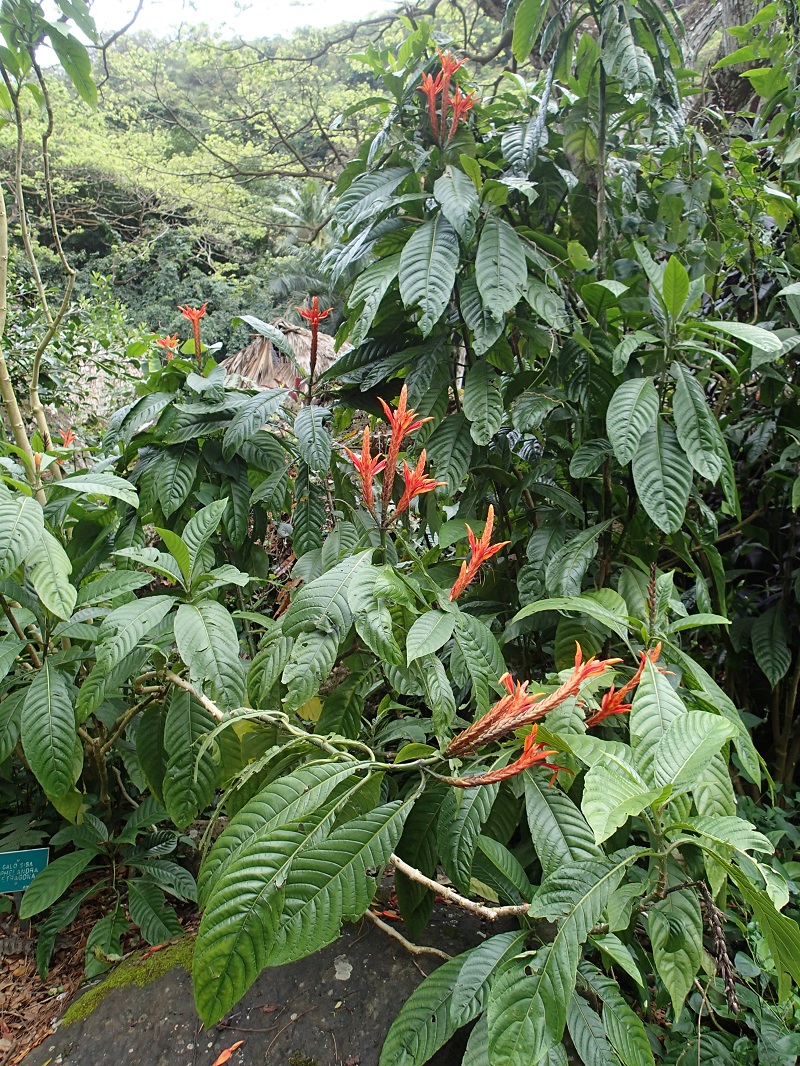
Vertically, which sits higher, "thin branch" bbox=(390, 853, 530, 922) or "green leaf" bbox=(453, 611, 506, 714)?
"green leaf" bbox=(453, 611, 506, 714)

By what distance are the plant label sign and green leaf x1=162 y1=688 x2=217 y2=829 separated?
2.24 feet

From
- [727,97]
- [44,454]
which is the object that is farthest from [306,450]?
[727,97]

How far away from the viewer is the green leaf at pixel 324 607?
103 cm

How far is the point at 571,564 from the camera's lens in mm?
1345

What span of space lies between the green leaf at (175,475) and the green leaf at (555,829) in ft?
3.32

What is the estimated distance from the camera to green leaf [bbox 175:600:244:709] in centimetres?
104

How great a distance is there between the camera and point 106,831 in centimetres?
166

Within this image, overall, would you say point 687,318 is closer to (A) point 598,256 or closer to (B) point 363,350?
(A) point 598,256

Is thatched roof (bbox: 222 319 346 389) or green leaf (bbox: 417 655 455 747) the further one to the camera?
thatched roof (bbox: 222 319 346 389)

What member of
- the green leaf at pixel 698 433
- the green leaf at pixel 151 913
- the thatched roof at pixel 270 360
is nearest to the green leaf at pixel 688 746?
the green leaf at pixel 698 433

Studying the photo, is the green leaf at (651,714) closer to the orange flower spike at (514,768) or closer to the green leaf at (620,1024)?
the orange flower spike at (514,768)

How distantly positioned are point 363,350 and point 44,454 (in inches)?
31.4

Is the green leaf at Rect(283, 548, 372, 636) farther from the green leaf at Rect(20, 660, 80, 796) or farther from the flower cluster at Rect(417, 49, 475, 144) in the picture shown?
the flower cluster at Rect(417, 49, 475, 144)

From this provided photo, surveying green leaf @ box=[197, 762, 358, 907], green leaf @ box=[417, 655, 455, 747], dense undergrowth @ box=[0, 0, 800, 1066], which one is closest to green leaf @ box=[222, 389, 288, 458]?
dense undergrowth @ box=[0, 0, 800, 1066]
